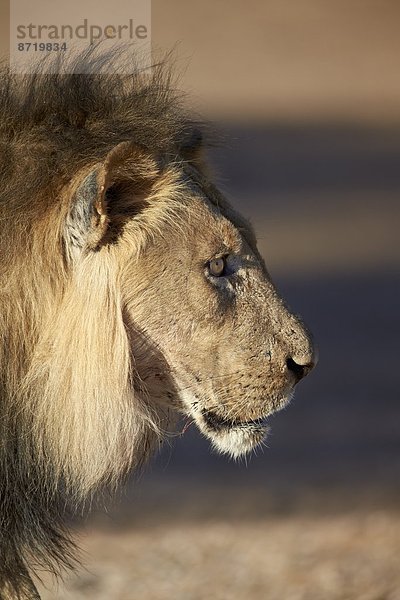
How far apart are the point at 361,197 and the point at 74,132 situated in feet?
19.3

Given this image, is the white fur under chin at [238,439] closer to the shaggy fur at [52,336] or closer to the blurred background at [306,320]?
the shaggy fur at [52,336]

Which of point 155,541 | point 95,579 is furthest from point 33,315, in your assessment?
point 155,541

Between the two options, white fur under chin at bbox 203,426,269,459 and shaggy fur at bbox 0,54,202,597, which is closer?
shaggy fur at bbox 0,54,202,597

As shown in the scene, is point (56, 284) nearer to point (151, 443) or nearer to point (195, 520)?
point (151, 443)

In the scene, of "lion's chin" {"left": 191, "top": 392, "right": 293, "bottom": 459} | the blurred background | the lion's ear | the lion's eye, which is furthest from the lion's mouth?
the blurred background

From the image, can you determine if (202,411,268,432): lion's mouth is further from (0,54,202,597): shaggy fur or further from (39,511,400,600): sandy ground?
(39,511,400,600): sandy ground

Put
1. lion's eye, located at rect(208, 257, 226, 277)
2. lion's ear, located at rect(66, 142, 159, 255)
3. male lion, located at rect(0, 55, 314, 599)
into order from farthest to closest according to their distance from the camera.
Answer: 1. lion's eye, located at rect(208, 257, 226, 277)
2. male lion, located at rect(0, 55, 314, 599)
3. lion's ear, located at rect(66, 142, 159, 255)

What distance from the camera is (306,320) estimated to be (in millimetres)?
7566

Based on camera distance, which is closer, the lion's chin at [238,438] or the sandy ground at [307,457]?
the lion's chin at [238,438]

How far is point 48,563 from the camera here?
3.25m

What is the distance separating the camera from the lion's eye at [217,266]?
3162 mm

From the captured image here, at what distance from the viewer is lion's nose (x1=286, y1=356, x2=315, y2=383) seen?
3.21m

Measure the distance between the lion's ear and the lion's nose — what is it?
1.88 feet

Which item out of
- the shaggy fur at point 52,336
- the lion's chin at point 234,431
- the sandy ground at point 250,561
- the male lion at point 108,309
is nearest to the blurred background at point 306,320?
the sandy ground at point 250,561
